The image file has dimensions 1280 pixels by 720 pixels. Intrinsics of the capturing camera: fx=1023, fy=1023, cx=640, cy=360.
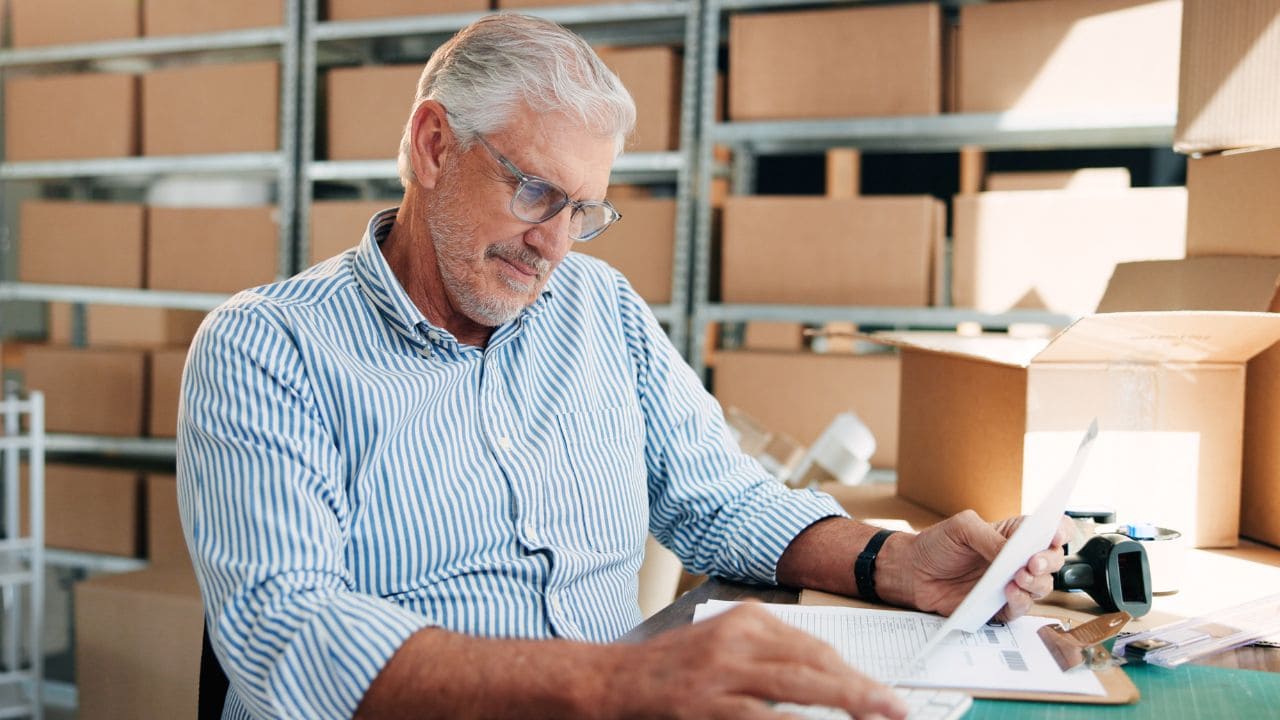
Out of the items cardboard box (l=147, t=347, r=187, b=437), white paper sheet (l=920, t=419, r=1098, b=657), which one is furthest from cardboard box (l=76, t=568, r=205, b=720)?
white paper sheet (l=920, t=419, r=1098, b=657)

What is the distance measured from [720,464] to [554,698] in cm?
59

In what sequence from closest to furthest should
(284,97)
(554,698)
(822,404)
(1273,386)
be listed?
(554,698) < (1273,386) < (822,404) < (284,97)

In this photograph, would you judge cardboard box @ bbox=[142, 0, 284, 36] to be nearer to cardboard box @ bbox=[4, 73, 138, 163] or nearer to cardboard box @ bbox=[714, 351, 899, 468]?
cardboard box @ bbox=[4, 73, 138, 163]

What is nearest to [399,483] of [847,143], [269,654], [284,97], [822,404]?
[269,654]

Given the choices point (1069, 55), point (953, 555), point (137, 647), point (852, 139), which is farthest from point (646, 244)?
point (953, 555)

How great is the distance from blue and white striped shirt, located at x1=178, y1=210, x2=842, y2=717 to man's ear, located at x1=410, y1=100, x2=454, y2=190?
0.09 m

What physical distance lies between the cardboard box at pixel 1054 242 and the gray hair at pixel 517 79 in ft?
3.78

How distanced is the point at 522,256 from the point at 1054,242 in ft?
4.22

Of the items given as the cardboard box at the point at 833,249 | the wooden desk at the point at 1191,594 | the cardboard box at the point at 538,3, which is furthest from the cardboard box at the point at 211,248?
the wooden desk at the point at 1191,594

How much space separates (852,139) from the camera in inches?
88.7

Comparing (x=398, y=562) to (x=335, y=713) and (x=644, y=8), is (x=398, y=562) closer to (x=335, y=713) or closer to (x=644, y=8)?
(x=335, y=713)

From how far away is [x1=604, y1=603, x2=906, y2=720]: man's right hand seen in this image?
0.62 meters

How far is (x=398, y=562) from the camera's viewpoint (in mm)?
980

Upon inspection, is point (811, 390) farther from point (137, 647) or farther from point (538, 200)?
point (137, 647)
